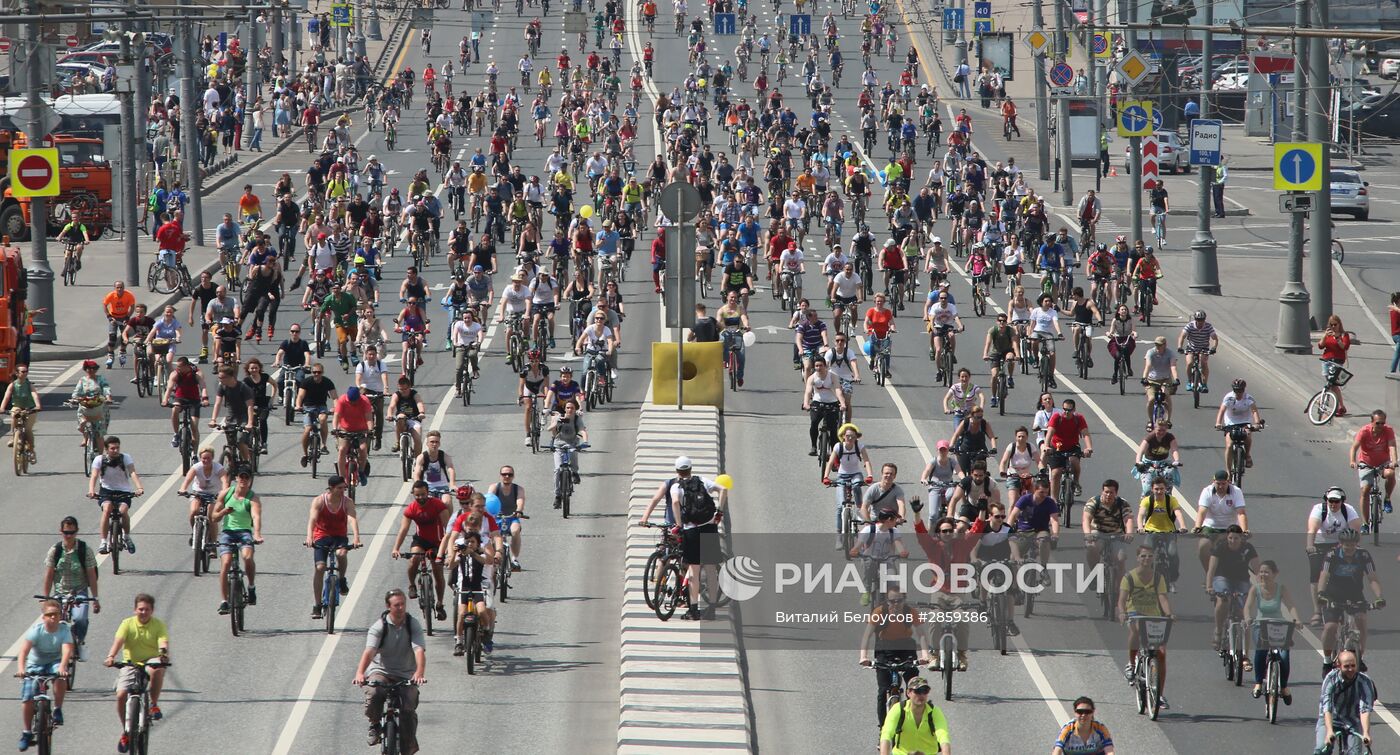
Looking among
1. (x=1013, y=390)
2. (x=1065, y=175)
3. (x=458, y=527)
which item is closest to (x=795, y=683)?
(x=458, y=527)

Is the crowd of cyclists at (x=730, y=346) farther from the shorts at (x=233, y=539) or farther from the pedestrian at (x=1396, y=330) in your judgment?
the pedestrian at (x=1396, y=330)

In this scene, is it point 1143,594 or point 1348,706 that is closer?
point 1348,706

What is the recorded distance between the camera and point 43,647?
1736 centimetres

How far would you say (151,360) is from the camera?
109ft

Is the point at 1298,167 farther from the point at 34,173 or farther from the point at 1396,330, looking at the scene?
the point at 34,173

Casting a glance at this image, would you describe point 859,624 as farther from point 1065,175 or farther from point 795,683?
point 1065,175

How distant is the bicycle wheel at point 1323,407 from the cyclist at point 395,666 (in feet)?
61.6

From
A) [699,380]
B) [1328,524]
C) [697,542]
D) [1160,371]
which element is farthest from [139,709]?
[1160,371]

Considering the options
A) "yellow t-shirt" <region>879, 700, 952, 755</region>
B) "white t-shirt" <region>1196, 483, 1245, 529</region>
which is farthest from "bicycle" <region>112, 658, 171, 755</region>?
"white t-shirt" <region>1196, 483, 1245, 529</region>

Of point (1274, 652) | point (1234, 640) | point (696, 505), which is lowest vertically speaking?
point (1234, 640)

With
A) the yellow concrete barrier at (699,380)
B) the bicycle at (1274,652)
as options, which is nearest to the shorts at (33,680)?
the bicycle at (1274,652)

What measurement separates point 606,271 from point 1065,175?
21.3 meters

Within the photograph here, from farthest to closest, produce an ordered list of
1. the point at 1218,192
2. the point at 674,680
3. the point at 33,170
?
the point at 1218,192 < the point at 33,170 < the point at 674,680

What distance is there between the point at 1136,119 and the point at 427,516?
2985 cm
